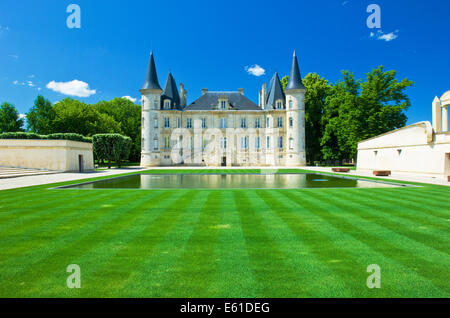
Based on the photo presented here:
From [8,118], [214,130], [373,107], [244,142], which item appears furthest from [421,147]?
[8,118]

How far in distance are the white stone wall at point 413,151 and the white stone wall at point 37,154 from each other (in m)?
37.0

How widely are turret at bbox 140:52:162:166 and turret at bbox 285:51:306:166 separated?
25.3 meters

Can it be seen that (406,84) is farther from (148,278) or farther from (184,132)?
(148,278)

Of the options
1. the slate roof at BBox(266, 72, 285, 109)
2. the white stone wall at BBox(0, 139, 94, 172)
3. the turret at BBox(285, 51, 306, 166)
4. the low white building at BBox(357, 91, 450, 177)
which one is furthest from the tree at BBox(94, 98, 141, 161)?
the low white building at BBox(357, 91, 450, 177)

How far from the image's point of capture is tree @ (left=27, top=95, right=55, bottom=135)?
1963 inches

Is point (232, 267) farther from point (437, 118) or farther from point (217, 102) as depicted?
point (217, 102)

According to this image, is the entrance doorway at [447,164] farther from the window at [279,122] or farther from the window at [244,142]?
the window at [244,142]

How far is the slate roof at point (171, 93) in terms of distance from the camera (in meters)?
51.3

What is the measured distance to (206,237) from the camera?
559 cm

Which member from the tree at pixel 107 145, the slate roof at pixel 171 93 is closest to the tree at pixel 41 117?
the tree at pixel 107 145

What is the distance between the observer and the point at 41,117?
5084 cm

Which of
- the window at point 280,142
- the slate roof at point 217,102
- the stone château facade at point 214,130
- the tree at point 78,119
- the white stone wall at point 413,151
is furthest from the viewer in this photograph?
the slate roof at point 217,102

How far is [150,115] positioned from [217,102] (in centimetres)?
1373
